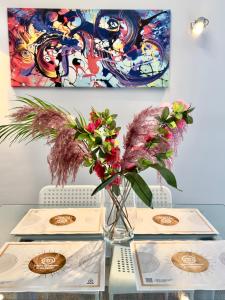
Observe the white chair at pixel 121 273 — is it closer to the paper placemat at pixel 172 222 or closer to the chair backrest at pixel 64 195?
the paper placemat at pixel 172 222

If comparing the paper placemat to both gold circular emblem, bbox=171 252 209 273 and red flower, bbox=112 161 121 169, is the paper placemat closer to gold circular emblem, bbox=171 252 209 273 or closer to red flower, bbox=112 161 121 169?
gold circular emblem, bbox=171 252 209 273

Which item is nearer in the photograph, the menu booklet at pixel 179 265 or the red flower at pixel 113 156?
the menu booklet at pixel 179 265

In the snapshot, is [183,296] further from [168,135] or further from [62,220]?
[62,220]

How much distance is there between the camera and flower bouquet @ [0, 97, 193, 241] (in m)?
0.97

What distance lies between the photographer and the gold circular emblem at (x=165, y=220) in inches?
53.6

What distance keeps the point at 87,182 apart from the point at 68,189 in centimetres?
38

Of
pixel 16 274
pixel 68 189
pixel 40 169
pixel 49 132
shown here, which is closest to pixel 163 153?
pixel 49 132

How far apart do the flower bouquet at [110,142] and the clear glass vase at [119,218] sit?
0.06 m

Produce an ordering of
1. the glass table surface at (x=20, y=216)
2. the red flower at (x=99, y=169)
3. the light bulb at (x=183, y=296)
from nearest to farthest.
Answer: the light bulb at (x=183, y=296) → the red flower at (x=99, y=169) → the glass table surface at (x=20, y=216)

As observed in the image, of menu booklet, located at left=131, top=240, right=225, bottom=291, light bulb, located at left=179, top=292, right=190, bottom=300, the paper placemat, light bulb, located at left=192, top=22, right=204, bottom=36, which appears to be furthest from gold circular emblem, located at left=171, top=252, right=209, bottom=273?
light bulb, located at left=192, top=22, right=204, bottom=36

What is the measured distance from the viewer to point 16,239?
1.22m

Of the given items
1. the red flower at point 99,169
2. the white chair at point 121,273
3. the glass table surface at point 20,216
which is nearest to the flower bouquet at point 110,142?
the red flower at point 99,169

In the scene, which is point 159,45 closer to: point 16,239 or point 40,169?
point 40,169

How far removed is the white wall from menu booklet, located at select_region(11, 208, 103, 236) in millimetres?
697
